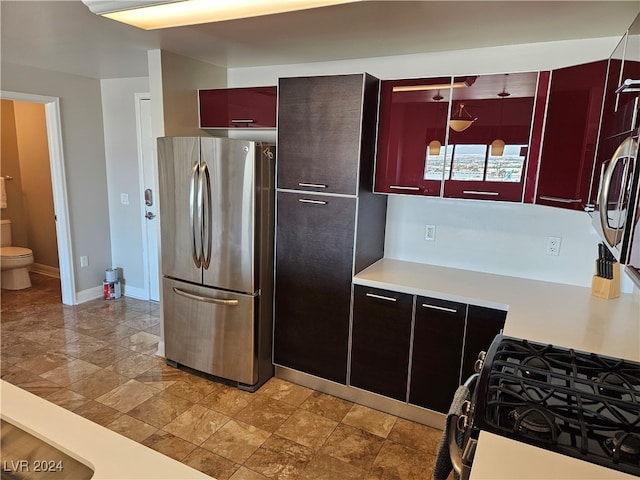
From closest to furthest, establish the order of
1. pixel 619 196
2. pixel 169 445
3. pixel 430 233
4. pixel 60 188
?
pixel 619 196, pixel 169 445, pixel 430 233, pixel 60 188

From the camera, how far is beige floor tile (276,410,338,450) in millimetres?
2543

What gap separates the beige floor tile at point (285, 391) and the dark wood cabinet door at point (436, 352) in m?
0.80

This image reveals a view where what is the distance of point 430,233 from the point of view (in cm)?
301

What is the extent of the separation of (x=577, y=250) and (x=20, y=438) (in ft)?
9.34

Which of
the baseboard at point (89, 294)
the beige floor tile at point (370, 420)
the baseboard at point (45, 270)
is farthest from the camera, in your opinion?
the baseboard at point (45, 270)

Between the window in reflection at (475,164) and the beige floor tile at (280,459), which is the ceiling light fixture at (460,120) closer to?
the window in reflection at (475,164)

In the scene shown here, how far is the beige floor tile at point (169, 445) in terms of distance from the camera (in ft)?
7.86

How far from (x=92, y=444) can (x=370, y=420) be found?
2072 mm

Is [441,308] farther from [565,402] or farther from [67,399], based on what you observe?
[67,399]

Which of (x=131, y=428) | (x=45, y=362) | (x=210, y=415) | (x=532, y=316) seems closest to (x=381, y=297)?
(x=532, y=316)

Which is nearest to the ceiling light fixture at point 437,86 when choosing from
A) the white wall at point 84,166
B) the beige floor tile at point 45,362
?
the beige floor tile at point 45,362

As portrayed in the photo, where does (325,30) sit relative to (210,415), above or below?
above

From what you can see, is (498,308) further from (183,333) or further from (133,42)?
(133,42)

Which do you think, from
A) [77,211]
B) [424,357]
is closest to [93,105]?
[77,211]
